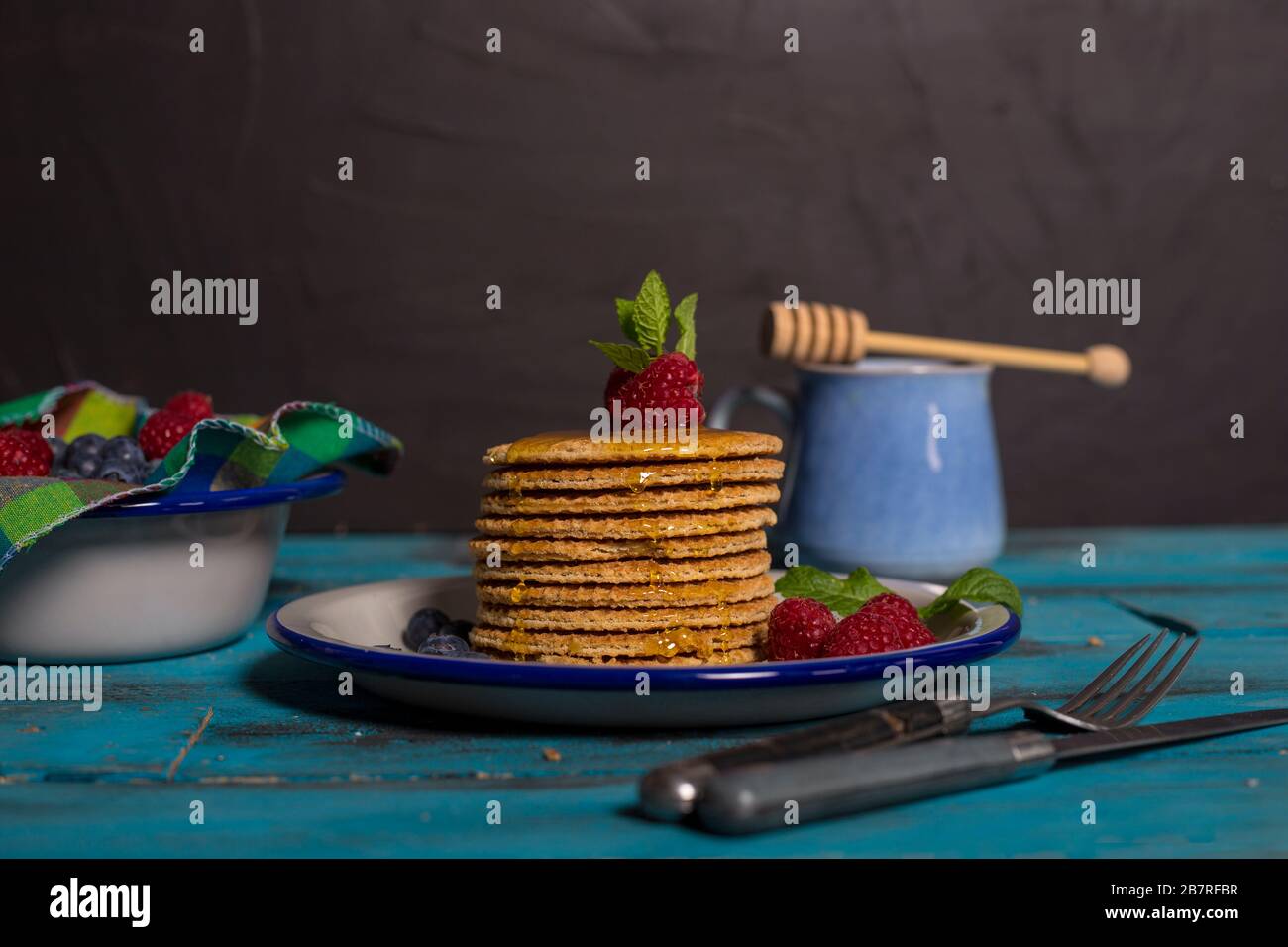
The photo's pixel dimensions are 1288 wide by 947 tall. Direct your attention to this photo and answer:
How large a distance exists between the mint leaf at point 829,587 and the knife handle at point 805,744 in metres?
0.34

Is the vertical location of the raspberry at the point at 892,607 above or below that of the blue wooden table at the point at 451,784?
above

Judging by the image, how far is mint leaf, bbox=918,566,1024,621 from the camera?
1205mm

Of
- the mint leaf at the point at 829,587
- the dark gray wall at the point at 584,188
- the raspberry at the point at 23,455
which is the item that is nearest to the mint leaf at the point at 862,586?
the mint leaf at the point at 829,587

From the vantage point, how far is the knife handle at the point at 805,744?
776 millimetres

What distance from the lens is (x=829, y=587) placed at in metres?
1.28

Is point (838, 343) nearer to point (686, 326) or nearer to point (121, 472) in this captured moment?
point (686, 326)

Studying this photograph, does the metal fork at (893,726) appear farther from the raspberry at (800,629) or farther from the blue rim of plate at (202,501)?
the blue rim of plate at (202,501)

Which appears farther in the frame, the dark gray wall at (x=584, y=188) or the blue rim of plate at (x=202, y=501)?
the dark gray wall at (x=584, y=188)

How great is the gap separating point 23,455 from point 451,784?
699 millimetres

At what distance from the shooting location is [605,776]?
2.91 ft

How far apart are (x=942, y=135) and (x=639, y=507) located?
5.05 feet

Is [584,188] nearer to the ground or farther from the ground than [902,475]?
farther from the ground

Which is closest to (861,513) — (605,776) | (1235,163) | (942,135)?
(605,776)

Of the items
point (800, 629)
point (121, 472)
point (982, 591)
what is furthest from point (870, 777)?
point (121, 472)
